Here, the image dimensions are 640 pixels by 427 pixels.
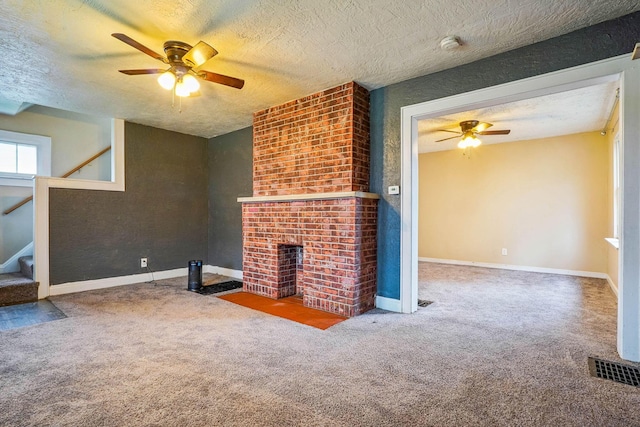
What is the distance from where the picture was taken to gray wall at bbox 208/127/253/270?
5.26 metres

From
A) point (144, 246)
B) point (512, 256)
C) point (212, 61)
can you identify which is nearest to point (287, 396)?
point (212, 61)

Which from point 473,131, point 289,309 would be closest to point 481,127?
point 473,131

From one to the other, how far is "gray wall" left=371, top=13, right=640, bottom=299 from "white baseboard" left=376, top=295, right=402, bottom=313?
0.05m

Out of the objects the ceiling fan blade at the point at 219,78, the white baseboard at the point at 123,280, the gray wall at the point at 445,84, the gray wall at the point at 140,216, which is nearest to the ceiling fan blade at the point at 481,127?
the gray wall at the point at 445,84

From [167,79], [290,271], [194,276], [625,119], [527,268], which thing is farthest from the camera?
[527,268]

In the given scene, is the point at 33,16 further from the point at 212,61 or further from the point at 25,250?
the point at 25,250

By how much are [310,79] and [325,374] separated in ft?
9.14

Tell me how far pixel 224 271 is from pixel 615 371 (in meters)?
4.93

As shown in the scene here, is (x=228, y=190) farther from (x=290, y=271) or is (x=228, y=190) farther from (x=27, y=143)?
(x=27, y=143)

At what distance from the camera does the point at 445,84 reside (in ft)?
10.5

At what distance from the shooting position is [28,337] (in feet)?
8.96

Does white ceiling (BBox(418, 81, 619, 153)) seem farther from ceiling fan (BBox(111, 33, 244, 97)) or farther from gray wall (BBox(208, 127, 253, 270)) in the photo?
ceiling fan (BBox(111, 33, 244, 97))

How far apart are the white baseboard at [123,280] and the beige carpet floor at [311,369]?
0.75 m

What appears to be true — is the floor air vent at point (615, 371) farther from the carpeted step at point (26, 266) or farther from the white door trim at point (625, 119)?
the carpeted step at point (26, 266)
